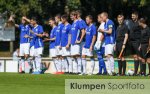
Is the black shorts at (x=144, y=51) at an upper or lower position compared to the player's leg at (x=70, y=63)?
upper

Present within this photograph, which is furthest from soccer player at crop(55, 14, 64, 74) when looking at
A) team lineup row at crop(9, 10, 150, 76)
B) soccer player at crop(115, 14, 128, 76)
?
soccer player at crop(115, 14, 128, 76)

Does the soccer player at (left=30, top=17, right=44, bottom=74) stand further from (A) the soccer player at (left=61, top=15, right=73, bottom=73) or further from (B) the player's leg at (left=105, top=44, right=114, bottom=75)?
(B) the player's leg at (left=105, top=44, right=114, bottom=75)

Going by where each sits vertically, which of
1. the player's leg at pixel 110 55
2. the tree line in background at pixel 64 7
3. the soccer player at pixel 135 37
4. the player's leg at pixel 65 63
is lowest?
the player's leg at pixel 65 63

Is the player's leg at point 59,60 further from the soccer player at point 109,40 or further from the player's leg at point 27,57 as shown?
the soccer player at point 109,40

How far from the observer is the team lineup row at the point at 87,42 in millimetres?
20797

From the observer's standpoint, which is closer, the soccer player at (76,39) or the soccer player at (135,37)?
the soccer player at (135,37)

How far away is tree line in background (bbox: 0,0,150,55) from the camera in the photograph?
35.8m

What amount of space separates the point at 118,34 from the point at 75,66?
7.37ft

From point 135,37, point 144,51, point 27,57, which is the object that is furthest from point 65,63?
point 144,51

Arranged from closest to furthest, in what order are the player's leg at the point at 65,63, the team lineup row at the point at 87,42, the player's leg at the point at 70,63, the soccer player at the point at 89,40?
the team lineup row at the point at 87,42 → the soccer player at the point at 89,40 → the player's leg at the point at 70,63 → the player's leg at the point at 65,63

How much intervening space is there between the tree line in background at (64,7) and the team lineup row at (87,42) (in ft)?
37.6

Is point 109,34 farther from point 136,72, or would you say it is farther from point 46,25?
point 46,25

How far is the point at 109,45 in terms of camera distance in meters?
20.8

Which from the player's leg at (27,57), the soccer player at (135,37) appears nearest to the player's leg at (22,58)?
the player's leg at (27,57)
